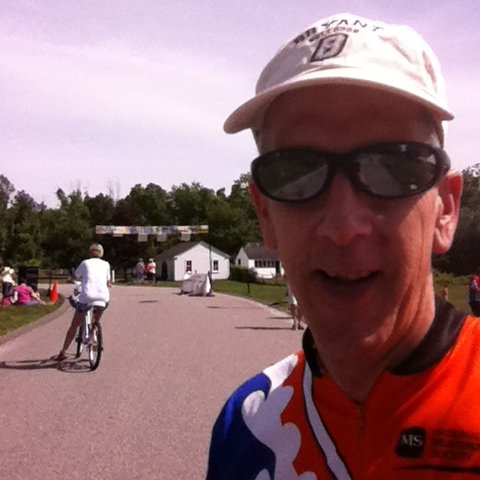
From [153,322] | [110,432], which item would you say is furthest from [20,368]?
[153,322]

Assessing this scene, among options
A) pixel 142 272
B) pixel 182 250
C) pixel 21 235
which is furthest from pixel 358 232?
pixel 182 250

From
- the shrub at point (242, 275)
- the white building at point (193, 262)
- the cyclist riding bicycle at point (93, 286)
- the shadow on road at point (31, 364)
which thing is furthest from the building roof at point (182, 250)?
the cyclist riding bicycle at point (93, 286)

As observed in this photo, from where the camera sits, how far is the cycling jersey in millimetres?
1494

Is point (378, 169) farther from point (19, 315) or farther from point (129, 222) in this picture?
point (129, 222)

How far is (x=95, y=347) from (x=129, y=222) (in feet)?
257

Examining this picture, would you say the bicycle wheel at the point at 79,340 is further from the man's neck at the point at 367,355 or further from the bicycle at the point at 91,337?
the man's neck at the point at 367,355

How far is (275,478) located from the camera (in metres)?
1.75

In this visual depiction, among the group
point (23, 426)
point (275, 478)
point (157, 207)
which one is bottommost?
point (23, 426)

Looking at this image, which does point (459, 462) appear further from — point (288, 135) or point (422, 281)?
point (288, 135)

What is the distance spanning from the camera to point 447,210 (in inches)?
65.2

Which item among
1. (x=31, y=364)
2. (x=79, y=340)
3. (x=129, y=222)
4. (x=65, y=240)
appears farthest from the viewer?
(x=129, y=222)

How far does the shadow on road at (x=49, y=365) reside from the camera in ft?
38.5

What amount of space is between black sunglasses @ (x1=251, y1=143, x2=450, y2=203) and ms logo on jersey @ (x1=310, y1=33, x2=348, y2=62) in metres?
0.20

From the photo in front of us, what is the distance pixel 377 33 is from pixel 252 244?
332ft
